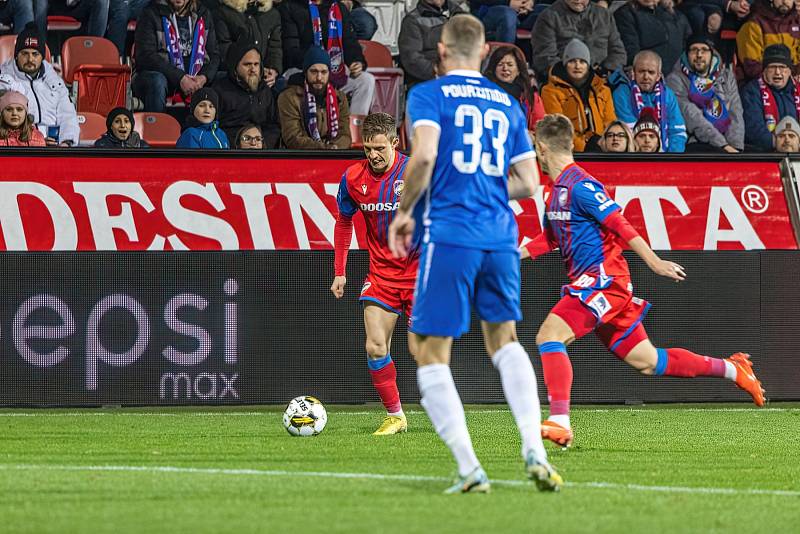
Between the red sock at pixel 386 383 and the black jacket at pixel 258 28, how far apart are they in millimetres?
6265

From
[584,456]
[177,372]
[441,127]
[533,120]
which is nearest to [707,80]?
[533,120]

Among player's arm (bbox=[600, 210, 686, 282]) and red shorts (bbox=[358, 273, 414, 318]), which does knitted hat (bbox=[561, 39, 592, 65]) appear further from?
player's arm (bbox=[600, 210, 686, 282])

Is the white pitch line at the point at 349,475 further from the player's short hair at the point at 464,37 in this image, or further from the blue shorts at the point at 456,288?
the player's short hair at the point at 464,37

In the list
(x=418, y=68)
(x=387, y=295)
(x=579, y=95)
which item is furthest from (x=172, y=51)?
(x=387, y=295)

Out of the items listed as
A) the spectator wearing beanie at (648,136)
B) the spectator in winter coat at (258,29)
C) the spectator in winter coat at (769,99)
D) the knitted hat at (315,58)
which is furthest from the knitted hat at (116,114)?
the spectator in winter coat at (769,99)

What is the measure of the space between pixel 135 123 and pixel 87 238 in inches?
108

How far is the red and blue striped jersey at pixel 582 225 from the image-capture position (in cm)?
806

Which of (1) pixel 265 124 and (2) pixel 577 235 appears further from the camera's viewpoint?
(1) pixel 265 124

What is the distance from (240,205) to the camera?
12156 millimetres

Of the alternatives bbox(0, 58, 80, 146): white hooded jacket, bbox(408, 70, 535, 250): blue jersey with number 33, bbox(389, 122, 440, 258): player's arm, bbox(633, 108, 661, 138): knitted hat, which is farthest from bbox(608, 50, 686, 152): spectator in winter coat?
bbox(389, 122, 440, 258): player's arm

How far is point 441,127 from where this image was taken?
5789 millimetres

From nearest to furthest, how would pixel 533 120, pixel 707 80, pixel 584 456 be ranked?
pixel 584 456, pixel 533 120, pixel 707 80

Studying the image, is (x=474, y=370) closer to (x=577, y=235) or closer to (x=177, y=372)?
(x=177, y=372)

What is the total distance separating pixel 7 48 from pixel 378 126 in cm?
709
